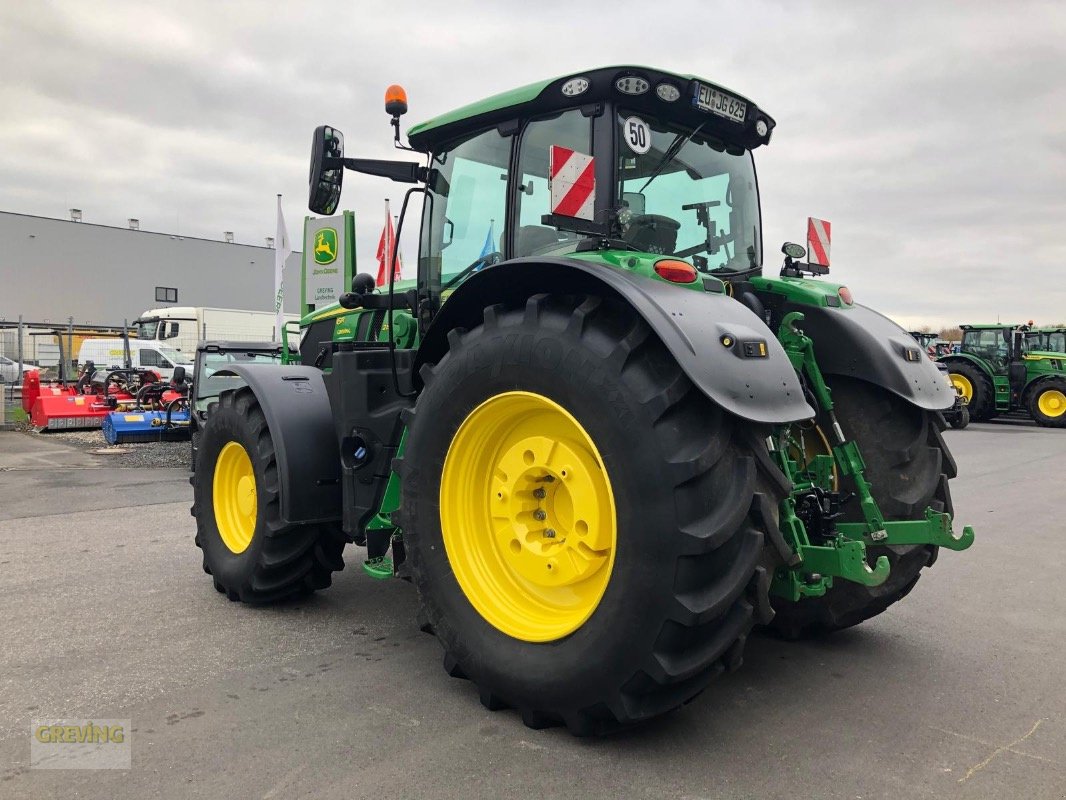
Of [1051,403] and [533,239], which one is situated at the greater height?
[533,239]

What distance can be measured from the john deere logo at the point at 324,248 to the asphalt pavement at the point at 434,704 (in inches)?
200

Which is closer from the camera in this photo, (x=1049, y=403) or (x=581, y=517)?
(x=581, y=517)

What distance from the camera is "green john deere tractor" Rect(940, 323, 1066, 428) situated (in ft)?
63.4

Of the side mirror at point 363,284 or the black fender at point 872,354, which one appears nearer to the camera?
the black fender at point 872,354

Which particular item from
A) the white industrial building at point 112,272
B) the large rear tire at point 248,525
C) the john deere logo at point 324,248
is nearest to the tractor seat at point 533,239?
the large rear tire at point 248,525

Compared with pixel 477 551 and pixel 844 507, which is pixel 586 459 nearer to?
pixel 477 551

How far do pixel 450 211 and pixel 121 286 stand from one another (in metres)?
46.1

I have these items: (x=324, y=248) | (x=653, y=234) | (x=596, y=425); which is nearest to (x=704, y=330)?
(x=596, y=425)

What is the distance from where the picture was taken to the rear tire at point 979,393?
20062 millimetres

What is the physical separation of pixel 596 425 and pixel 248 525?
111 inches

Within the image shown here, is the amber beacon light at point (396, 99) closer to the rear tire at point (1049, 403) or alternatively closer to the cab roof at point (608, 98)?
the cab roof at point (608, 98)

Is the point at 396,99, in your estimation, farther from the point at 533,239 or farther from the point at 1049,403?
the point at 1049,403

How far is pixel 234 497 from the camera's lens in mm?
4820

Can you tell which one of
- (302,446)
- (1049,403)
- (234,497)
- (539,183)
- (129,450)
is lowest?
(129,450)
